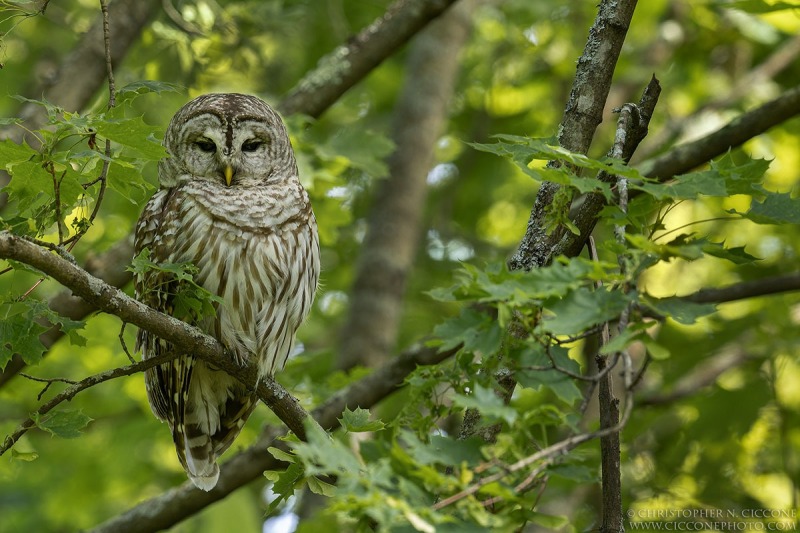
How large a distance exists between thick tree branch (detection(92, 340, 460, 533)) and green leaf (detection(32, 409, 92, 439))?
1.65 metres

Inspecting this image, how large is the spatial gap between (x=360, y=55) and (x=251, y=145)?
917 millimetres

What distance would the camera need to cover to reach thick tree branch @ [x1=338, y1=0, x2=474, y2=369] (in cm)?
725

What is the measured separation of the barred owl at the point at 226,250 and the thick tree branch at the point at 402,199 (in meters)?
2.60

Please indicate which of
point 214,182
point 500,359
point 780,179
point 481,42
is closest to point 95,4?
point 481,42

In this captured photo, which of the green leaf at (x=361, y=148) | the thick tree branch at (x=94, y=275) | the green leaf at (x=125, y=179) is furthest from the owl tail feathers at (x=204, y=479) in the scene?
the green leaf at (x=361, y=148)

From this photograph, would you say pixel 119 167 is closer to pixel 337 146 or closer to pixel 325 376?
pixel 337 146

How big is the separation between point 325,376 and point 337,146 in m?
1.36

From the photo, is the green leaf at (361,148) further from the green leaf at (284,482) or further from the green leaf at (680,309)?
the green leaf at (680,309)

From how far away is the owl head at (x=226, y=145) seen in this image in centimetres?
447

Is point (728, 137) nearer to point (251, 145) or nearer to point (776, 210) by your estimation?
point (776, 210)

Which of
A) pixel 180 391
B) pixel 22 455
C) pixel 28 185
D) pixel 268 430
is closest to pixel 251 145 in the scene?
pixel 180 391

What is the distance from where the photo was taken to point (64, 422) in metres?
3.15

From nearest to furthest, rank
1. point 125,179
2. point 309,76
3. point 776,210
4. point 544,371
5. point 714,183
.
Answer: point 544,371
point 714,183
point 776,210
point 125,179
point 309,76

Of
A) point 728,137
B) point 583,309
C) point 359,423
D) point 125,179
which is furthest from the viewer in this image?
point 728,137
